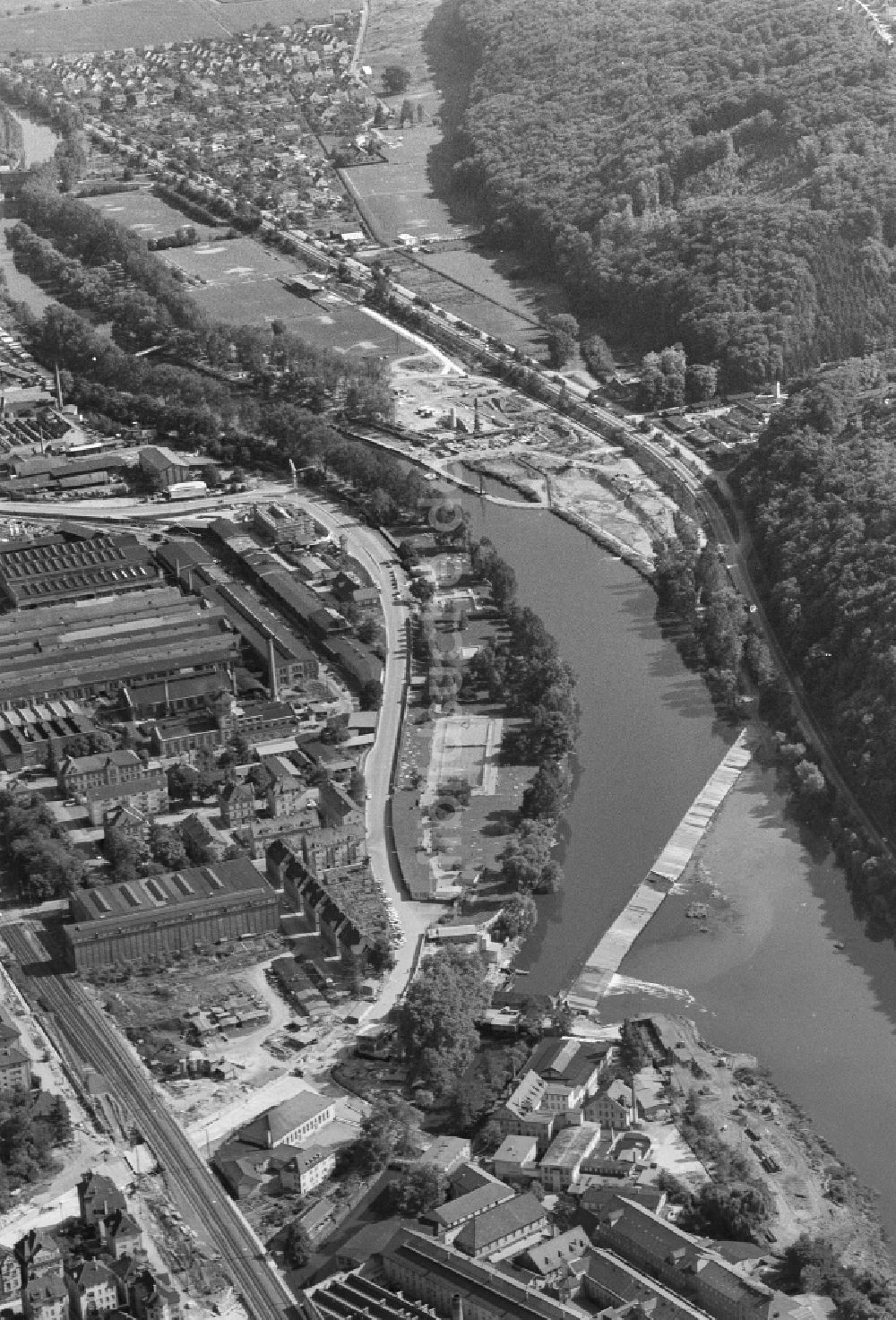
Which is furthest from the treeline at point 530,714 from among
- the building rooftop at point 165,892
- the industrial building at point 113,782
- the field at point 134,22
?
the field at point 134,22

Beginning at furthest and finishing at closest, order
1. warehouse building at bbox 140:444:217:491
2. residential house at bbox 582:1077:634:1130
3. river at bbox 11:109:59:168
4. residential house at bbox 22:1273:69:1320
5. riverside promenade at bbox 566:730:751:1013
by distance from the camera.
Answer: river at bbox 11:109:59:168, warehouse building at bbox 140:444:217:491, riverside promenade at bbox 566:730:751:1013, residential house at bbox 582:1077:634:1130, residential house at bbox 22:1273:69:1320

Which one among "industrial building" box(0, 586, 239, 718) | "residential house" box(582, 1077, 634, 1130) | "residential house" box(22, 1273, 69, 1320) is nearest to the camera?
→ "residential house" box(22, 1273, 69, 1320)

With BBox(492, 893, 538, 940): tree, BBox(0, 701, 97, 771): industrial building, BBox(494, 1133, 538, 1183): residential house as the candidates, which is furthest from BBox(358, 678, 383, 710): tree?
BBox(494, 1133, 538, 1183): residential house

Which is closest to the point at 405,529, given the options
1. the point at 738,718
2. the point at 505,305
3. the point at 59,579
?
the point at 59,579

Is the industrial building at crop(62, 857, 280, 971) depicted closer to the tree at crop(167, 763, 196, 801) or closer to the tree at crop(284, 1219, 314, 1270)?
the tree at crop(167, 763, 196, 801)

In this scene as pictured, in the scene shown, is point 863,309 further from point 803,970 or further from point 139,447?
point 803,970

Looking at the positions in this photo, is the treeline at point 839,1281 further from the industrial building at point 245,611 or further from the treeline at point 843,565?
the industrial building at point 245,611

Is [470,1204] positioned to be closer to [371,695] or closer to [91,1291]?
[91,1291]
